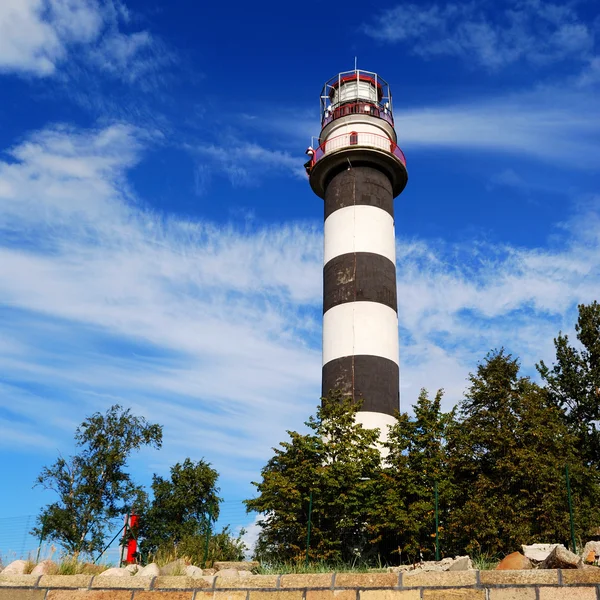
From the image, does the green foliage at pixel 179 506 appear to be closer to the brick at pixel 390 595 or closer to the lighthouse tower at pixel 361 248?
the lighthouse tower at pixel 361 248

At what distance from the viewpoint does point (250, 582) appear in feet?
43.4

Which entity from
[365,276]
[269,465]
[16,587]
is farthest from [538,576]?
[365,276]

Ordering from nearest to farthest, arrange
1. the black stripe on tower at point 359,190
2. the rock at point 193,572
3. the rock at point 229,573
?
the rock at point 229,573 < the rock at point 193,572 < the black stripe on tower at point 359,190

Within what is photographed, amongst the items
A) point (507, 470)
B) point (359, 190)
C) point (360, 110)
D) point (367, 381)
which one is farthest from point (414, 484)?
point (360, 110)

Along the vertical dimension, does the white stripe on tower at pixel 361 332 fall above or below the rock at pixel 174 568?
above

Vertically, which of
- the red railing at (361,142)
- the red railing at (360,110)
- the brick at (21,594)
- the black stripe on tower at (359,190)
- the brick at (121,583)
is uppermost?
the red railing at (360,110)

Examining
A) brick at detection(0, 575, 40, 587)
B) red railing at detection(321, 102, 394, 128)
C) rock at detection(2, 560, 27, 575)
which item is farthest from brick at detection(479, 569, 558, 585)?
red railing at detection(321, 102, 394, 128)

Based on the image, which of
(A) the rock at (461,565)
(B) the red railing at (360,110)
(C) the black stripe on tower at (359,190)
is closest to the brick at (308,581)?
(A) the rock at (461,565)

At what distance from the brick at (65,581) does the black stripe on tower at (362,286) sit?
1341 centimetres

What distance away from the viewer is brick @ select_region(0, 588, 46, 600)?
47.3 feet

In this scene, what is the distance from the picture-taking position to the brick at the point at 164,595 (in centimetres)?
1340

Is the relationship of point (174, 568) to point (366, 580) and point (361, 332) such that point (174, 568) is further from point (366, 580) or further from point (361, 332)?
point (361, 332)

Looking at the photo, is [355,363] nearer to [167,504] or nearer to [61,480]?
[167,504]

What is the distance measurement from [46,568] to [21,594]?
0.90m
